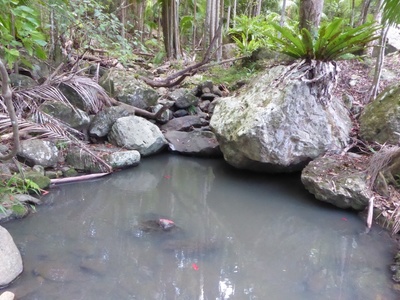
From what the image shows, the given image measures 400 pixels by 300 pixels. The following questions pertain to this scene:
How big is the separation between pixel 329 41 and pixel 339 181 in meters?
1.81

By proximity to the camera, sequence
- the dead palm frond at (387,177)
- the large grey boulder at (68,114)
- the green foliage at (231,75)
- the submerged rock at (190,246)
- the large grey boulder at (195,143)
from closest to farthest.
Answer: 1. the submerged rock at (190,246)
2. the dead palm frond at (387,177)
3. the large grey boulder at (68,114)
4. the large grey boulder at (195,143)
5. the green foliage at (231,75)

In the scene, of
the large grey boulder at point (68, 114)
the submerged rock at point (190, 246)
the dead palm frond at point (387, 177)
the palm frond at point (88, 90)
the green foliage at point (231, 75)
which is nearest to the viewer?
the submerged rock at point (190, 246)

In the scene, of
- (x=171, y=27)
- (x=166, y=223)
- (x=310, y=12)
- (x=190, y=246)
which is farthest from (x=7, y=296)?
(x=171, y=27)

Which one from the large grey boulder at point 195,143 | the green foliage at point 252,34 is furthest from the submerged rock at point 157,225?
the green foliage at point 252,34

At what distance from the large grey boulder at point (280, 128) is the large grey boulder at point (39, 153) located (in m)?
2.27

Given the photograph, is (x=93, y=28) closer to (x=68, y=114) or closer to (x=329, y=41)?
(x=68, y=114)

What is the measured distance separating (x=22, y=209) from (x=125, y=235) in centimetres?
113

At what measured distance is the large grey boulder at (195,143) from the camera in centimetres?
630

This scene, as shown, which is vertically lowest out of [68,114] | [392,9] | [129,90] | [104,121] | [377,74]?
[104,121]

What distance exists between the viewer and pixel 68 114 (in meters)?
5.71

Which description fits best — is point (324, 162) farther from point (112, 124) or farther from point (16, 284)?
point (16, 284)

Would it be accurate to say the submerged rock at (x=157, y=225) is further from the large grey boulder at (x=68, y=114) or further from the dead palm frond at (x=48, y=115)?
the large grey boulder at (x=68, y=114)

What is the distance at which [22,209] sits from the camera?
393 centimetres

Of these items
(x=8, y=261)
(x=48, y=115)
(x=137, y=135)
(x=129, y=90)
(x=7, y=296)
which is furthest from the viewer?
(x=129, y=90)
